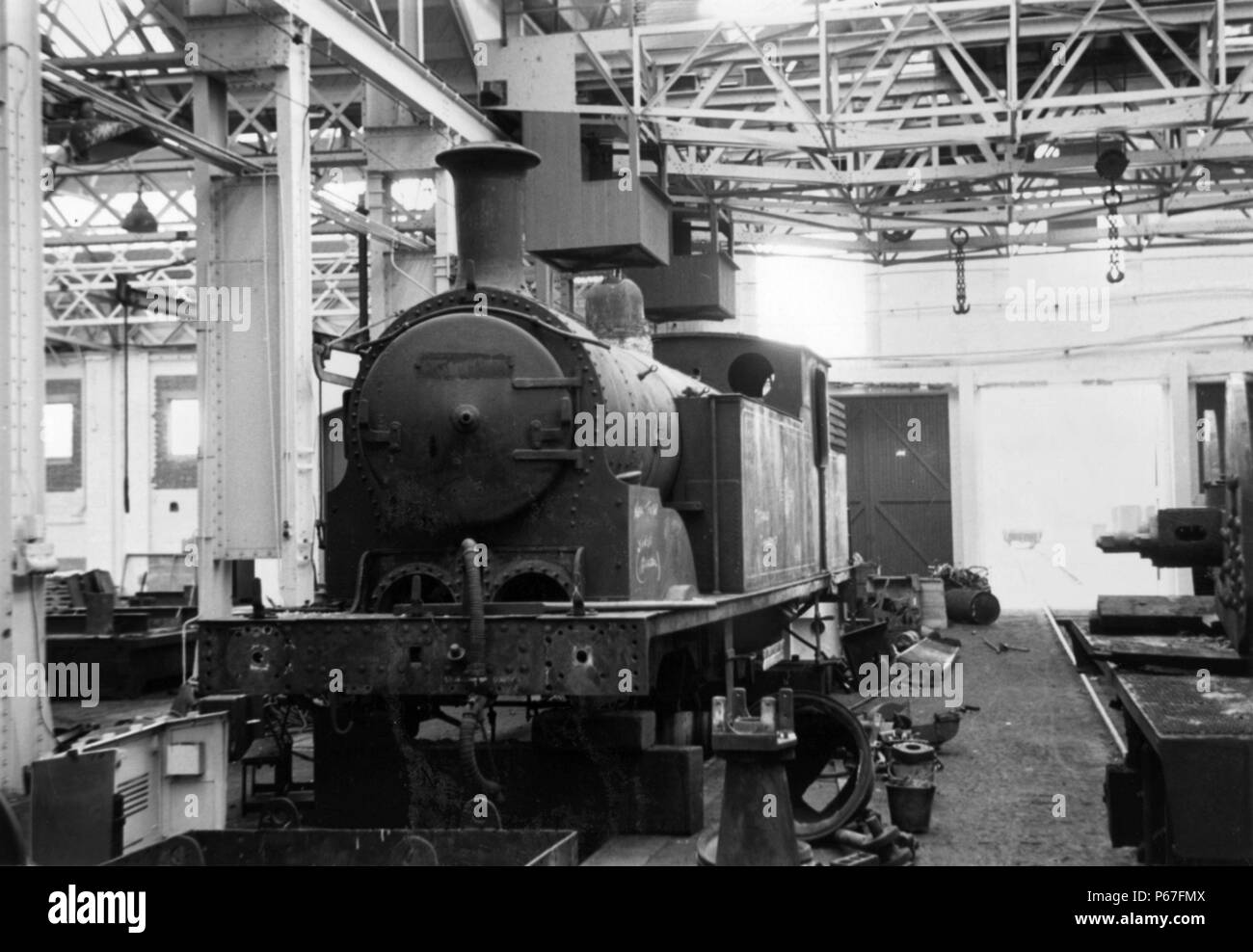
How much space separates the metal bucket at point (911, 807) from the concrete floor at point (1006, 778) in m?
0.08

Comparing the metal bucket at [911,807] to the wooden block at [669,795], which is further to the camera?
the metal bucket at [911,807]

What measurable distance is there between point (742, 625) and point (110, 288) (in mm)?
21752

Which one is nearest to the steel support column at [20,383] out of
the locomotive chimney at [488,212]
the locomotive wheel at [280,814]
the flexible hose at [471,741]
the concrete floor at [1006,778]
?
the concrete floor at [1006,778]

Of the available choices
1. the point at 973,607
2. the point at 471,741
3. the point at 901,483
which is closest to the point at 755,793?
the point at 471,741

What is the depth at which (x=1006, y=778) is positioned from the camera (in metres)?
8.43

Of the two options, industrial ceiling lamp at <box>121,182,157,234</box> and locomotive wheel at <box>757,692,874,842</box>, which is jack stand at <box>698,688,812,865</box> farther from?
industrial ceiling lamp at <box>121,182,157,234</box>

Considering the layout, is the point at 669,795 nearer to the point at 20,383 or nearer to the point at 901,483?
the point at 20,383

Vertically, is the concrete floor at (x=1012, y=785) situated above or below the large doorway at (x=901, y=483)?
below

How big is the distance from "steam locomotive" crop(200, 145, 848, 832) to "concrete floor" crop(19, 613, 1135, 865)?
3.30 ft

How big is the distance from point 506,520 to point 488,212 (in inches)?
65.1

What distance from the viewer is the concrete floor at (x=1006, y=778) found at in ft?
21.0

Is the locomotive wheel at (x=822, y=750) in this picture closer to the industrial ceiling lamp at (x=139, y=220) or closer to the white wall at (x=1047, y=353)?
the industrial ceiling lamp at (x=139, y=220)
